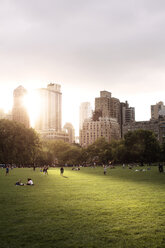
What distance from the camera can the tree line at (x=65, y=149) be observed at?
86562 millimetres

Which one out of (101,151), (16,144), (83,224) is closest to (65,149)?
(101,151)

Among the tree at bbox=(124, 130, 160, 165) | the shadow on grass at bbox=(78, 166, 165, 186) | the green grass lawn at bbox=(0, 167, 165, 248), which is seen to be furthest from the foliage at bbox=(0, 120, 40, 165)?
the green grass lawn at bbox=(0, 167, 165, 248)

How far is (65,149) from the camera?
171750 millimetres

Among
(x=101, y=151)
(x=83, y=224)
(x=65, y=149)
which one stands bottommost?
(x=83, y=224)

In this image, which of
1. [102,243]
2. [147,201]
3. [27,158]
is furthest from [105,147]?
[102,243]

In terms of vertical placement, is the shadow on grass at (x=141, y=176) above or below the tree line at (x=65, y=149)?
below

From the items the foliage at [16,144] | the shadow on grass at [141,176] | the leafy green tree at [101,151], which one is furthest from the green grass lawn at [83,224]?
the leafy green tree at [101,151]

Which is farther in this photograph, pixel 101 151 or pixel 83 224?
pixel 101 151

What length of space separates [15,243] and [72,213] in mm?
5540

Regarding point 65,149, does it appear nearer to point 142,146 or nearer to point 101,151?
point 101,151

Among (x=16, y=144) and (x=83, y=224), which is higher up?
(x=16, y=144)

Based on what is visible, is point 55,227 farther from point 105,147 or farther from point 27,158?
point 105,147

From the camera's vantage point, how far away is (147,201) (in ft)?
63.5

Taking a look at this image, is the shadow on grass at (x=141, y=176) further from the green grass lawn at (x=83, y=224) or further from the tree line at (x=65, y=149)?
the tree line at (x=65, y=149)
